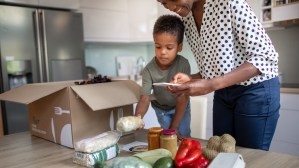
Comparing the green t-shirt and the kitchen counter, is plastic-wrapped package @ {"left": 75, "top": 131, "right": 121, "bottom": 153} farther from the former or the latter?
the green t-shirt

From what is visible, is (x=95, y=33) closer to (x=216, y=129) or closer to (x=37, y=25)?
(x=37, y=25)

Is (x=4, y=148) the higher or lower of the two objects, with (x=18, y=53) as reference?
lower

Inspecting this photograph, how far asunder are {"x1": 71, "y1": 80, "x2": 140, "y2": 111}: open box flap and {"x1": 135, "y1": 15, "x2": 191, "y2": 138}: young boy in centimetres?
5

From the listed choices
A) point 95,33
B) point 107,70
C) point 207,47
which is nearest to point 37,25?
point 95,33

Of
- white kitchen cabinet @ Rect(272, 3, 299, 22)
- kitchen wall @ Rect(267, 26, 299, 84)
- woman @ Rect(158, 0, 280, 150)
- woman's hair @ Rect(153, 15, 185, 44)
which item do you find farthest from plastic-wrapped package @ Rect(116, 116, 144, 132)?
kitchen wall @ Rect(267, 26, 299, 84)

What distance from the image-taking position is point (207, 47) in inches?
39.5

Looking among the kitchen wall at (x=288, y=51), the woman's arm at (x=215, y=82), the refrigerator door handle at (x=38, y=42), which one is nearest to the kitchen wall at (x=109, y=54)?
the refrigerator door handle at (x=38, y=42)

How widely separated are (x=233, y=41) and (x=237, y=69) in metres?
0.13

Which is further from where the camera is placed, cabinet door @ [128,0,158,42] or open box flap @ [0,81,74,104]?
cabinet door @ [128,0,158,42]

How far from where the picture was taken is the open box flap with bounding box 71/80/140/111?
897 mm

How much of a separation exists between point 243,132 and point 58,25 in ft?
6.87

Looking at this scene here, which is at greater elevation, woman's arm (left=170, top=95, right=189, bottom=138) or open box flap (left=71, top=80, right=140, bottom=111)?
open box flap (left=71, top=80, right=140, bottom=111)

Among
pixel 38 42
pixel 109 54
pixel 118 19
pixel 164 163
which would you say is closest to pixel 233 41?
pixel 164 163

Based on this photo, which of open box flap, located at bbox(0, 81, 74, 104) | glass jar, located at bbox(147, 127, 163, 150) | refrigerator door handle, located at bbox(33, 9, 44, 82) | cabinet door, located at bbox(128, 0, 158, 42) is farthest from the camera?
cabinet door, located at bbox(128, 0, 158, 42)
